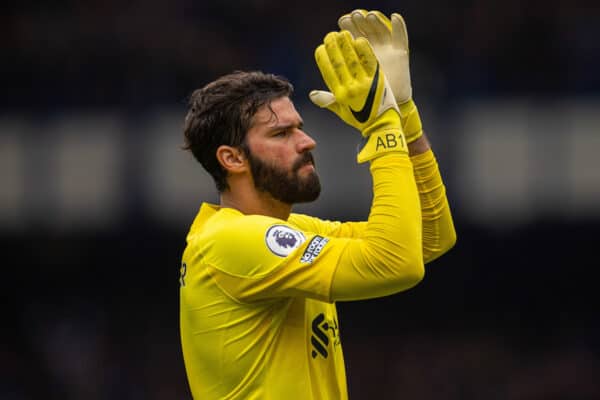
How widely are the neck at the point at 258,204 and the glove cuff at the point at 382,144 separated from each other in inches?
16.8

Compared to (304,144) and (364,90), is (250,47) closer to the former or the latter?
(304,144)

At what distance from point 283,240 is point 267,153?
15.6 inches

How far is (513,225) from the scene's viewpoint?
33.1 feet

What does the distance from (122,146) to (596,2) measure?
178 inches

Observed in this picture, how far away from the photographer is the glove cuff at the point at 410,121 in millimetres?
4363

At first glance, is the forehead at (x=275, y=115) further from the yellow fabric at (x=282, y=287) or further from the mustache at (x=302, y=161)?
the yellow fabric at (x=282, y=287)

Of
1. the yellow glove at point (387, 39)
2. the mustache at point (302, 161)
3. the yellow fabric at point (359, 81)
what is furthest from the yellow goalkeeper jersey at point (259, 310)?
the yellow glove at point (387, 39)

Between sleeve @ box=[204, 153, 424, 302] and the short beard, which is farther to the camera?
the short beard

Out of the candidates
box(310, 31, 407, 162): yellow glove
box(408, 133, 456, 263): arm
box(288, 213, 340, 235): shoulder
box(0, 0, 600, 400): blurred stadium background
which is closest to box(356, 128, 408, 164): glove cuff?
box(310, 31, 407, 162): yellow glove

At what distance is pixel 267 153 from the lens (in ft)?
13.6

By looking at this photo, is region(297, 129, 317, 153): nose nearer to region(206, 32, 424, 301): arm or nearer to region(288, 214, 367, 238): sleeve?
region(206, 32, 424, 301): arm

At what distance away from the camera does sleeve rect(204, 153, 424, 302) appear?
12.5 ft

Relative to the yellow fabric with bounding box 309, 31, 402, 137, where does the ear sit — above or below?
below

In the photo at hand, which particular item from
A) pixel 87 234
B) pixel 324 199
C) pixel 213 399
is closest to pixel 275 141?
pixel 213 399
